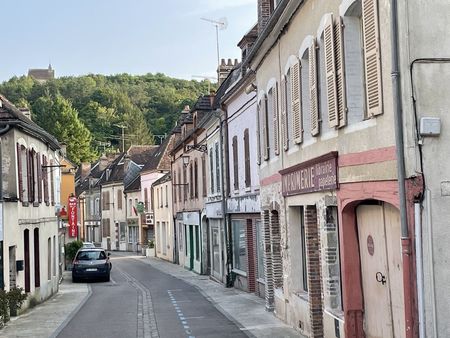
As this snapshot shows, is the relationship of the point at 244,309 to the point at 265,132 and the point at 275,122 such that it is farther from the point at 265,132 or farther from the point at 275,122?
the point at 275,122

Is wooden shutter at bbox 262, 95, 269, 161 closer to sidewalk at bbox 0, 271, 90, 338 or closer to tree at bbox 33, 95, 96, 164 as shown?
sidewalk at bbox 0, 271, 90, 338

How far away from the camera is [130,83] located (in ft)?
341

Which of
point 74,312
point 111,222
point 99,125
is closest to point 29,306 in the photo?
point 74,312

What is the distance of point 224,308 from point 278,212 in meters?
4.47

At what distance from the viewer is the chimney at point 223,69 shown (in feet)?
107

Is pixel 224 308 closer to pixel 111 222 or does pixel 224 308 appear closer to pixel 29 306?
pixel 29 306

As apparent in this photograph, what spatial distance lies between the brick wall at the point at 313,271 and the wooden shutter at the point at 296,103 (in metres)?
1.44

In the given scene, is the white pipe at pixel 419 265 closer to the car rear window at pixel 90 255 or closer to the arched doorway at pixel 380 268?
the arched doorway at pixel 380 268

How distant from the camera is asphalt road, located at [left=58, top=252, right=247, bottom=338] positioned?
14.4 meters

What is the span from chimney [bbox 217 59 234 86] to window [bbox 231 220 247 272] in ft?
36.7

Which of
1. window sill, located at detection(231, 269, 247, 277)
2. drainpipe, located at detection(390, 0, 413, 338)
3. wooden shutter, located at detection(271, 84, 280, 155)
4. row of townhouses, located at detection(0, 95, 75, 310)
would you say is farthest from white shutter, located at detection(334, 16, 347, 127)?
window sill, located at detection(231, 269, 247, 277)

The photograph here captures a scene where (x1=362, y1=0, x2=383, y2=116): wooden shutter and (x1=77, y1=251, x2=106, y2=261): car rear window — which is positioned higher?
(x1=362, y1=0, x2=383, y2=116): wooden shutter

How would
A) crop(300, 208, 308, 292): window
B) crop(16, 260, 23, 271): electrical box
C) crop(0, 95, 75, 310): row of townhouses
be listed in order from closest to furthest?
1. crop(300, 208, 308, 292): window
2. crop(0, 95, 75, 310): row of townhouses
3. crop(16, 260, 23, 271): electrical box

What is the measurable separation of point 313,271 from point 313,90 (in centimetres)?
347
